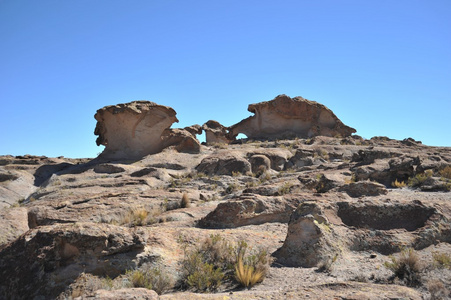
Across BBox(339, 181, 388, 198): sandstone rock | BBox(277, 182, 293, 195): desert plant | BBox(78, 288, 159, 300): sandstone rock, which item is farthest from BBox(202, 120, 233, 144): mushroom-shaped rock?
BBox(78, 288, 159, 300): sandstone rock

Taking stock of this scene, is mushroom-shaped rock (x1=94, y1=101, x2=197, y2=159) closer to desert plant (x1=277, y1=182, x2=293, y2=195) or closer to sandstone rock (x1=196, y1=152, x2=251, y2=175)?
sandstone rock (x1=196, y1=152, x2=251, y2=175)

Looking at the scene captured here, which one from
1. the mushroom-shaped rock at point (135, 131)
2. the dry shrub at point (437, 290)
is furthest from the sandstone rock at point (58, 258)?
the mushroom-shaped rock at point (135, 131)

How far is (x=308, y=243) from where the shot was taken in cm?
718

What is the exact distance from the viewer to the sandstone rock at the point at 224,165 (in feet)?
65.2

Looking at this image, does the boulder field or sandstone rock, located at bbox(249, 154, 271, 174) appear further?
sandstone rock, located at bbox(249, 154, 271, 174)

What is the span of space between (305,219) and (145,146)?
2057 cm

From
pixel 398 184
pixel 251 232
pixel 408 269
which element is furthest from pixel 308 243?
pixel 398 184

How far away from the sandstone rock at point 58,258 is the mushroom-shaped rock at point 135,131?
19818mm

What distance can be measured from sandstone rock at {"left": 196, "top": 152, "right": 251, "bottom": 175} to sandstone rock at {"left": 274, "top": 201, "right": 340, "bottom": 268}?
39.7 feet

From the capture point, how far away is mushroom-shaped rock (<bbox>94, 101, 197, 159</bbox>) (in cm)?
2620

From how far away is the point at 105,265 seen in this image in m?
5.96

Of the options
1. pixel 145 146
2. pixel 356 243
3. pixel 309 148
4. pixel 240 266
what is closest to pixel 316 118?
pixel 309 148

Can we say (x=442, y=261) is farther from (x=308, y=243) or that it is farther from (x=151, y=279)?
(x=151, y=279)

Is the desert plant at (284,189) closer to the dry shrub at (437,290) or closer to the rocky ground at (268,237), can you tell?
the rocky ground at (268,237)
